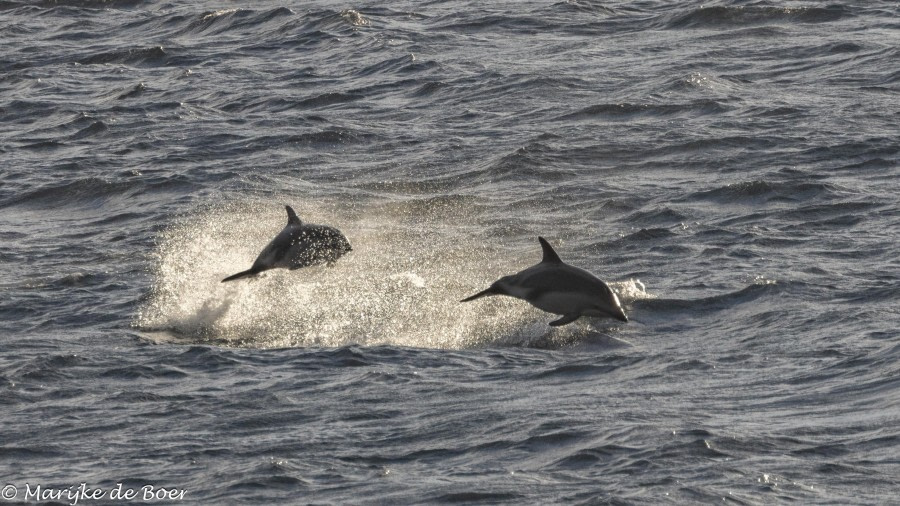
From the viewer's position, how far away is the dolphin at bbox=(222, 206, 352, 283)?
18.3 m

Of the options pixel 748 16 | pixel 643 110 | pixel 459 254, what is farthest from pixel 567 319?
pixel 748 16

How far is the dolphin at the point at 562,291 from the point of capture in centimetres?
1645

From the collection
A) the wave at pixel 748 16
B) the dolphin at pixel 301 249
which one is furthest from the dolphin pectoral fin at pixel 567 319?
the wave at pixel 748 16

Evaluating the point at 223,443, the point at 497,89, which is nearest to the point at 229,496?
the point at 223,443

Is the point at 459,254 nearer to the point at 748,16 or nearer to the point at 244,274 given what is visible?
the point at 244,274

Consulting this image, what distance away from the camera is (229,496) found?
1307 cm

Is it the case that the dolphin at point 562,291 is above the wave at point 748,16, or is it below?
above

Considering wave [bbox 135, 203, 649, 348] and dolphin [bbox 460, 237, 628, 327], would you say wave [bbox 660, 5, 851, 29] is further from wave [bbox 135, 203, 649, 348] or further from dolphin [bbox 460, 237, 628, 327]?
dolphin [bbox 460, 237, 628, 327]

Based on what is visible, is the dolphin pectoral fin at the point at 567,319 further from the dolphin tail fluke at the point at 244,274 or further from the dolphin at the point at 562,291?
the dolphin tail fluke at the point at 244,274

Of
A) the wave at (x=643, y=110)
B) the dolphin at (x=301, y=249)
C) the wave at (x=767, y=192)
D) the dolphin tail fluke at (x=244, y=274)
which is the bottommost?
the wave at (x=643, y=110)

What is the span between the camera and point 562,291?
16.6 meters

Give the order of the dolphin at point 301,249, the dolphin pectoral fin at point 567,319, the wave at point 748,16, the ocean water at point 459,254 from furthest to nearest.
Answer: the wave at point 748,16, the dolphin at point 301,249, the dolphin pectoral fin at point 567,319, the ocean water at point 459,254

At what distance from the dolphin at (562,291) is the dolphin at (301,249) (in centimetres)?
226

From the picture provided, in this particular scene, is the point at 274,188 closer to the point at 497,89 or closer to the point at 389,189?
the point at 389,189
